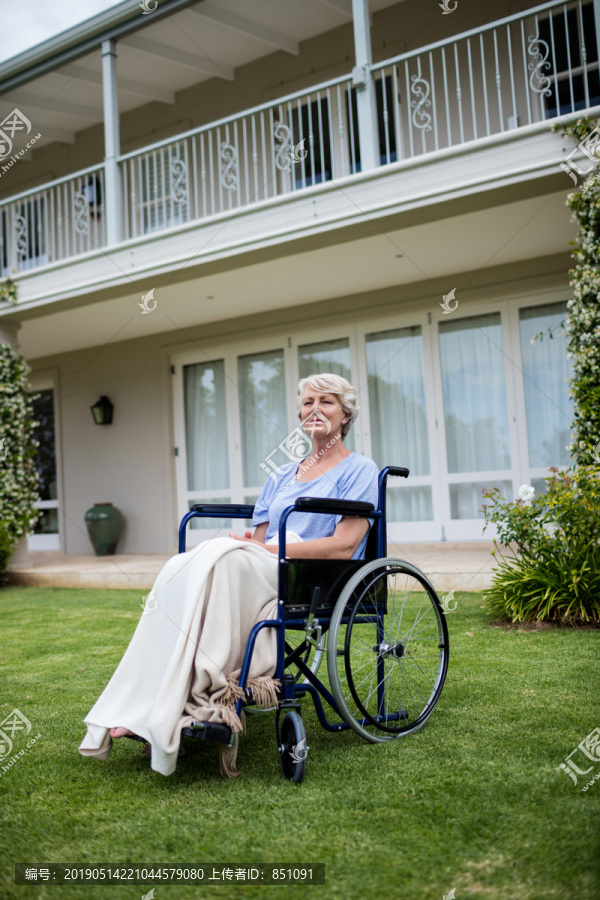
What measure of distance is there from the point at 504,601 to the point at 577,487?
2.33 feet

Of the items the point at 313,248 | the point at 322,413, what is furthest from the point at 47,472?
the point at 322,413

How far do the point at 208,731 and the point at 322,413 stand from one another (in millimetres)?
1033

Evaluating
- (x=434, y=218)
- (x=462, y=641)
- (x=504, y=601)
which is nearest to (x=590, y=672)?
(x=462, y=641)

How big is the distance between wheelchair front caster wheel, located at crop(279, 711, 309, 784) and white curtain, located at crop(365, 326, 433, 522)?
5008mm

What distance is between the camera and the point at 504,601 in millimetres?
3715

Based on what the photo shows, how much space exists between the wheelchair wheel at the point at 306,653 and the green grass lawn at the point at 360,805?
18 centimetres

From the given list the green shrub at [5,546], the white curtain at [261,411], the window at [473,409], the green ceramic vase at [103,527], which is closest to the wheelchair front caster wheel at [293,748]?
the window at [473,409]

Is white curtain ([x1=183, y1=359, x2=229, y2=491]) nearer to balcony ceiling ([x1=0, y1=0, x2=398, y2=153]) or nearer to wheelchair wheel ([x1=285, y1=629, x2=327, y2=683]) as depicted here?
balcony ceiling ([x1=0, y1=0, x2=398, y2=153])

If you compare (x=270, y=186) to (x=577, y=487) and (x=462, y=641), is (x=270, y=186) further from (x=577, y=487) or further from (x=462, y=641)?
(x=462, y=641)

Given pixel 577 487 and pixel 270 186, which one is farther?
pixel 270 186

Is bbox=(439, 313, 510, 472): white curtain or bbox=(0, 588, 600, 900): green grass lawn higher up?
bbox=(439, 313, 510, 472): white curtain

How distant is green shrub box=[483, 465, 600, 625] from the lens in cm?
351

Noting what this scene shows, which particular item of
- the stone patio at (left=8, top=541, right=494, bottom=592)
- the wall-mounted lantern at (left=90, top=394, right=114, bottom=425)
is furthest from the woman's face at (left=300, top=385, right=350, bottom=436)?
the wall-mounted lantern at (left=90, top=394, right=114, bottom=425)

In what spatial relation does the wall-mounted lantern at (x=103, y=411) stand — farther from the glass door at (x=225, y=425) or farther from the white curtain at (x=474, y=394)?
the white curtain at (x=474, y=394)
